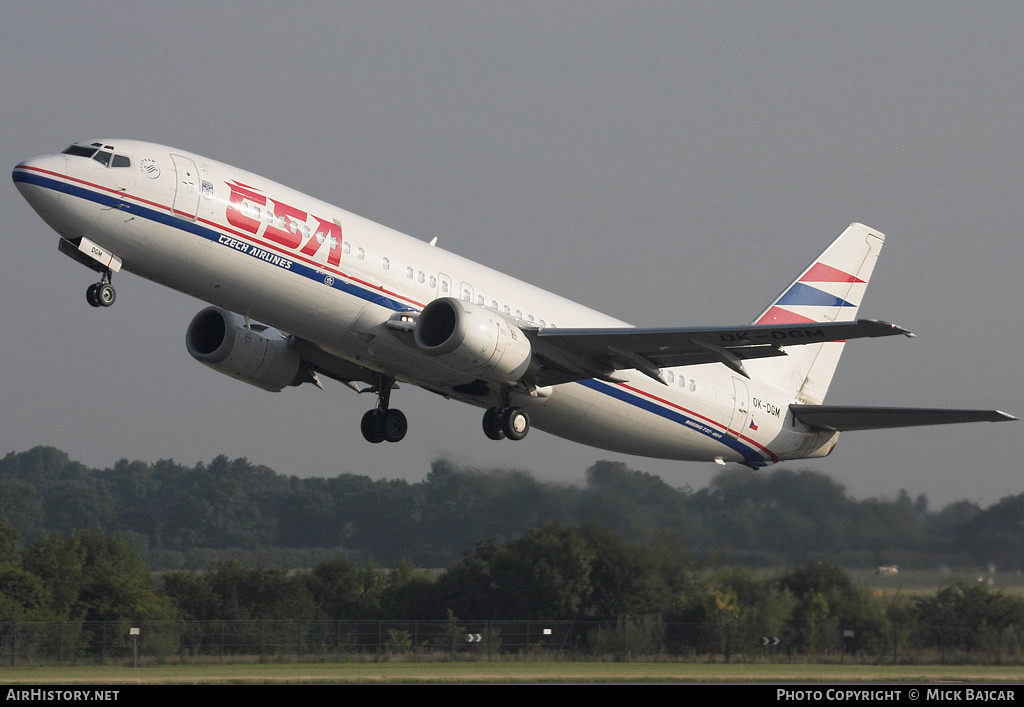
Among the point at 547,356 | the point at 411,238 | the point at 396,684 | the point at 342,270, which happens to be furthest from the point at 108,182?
the point at 396,684

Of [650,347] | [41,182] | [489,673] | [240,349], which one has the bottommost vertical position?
[489,673]

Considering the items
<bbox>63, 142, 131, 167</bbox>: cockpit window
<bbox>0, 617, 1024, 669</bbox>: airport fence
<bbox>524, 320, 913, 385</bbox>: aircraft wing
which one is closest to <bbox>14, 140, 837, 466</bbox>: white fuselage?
<bbox>63, 142, 131, 167</bbox>: cockpit window

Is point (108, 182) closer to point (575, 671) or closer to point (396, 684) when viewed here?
point (396, 684)

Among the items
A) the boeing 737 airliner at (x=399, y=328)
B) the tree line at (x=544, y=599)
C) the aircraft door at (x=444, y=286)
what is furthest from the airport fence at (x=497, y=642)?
the aircraft door at (x=444, y=286)

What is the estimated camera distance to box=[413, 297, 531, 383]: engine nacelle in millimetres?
26922

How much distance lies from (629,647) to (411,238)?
576 inches

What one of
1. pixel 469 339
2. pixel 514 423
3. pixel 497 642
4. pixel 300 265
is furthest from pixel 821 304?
pixel 300 265

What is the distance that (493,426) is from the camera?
29.8 m

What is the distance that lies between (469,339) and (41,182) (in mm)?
9079

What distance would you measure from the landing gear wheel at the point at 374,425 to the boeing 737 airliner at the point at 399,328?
4cm

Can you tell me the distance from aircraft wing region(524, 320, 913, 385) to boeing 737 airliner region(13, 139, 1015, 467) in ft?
0.17

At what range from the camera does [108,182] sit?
2481cm

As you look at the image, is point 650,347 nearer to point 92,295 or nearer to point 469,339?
point 469,339

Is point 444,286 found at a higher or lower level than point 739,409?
higher
